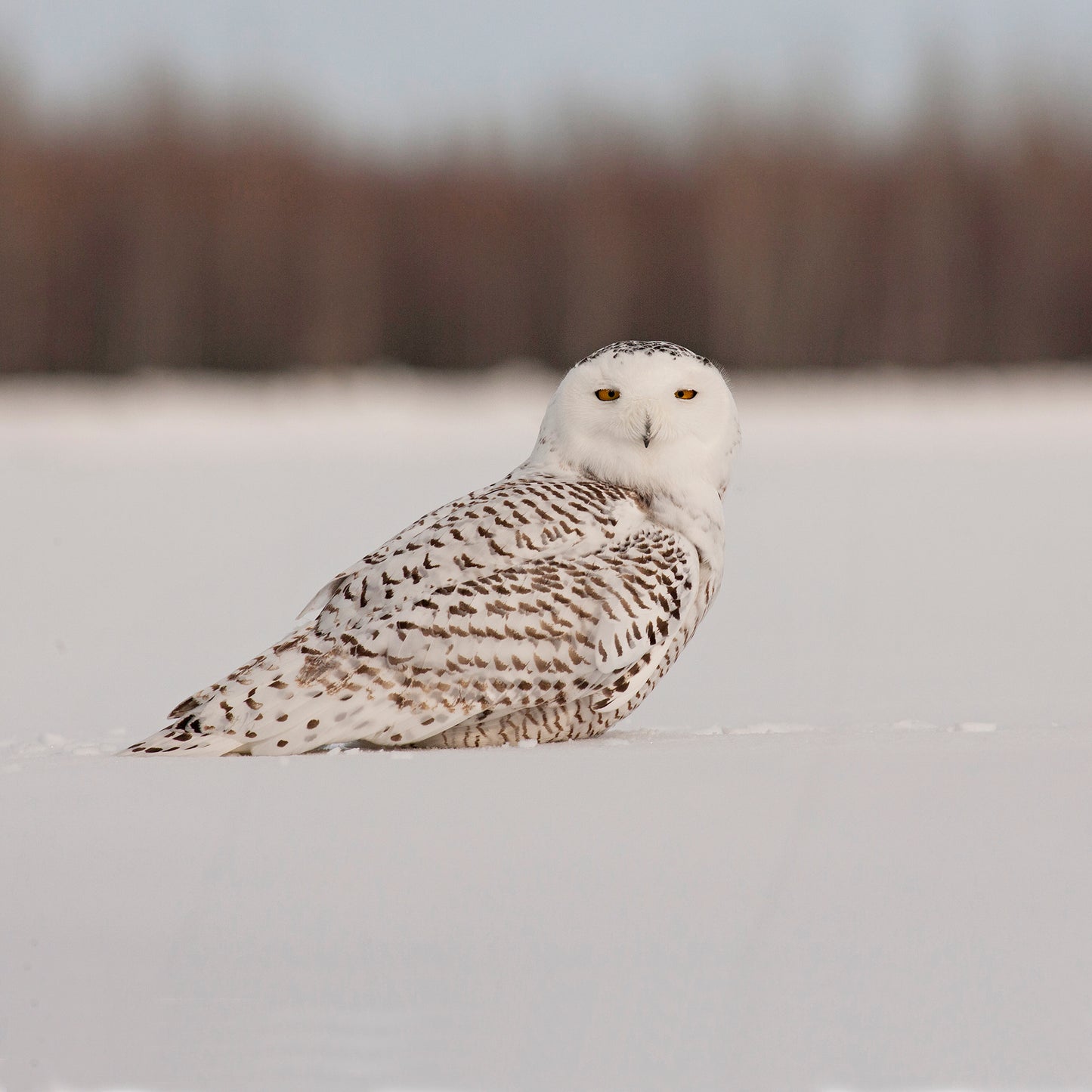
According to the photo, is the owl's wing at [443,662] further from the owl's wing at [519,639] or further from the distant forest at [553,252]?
the distant forest at [553,252]

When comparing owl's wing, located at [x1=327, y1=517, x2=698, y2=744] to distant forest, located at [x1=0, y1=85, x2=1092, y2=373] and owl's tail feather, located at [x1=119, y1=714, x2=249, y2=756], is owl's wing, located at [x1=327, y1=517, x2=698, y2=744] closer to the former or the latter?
owl's tail feather, located at [x1=119, y1=714, x2=249, y2=756]

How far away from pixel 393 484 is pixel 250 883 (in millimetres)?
7286

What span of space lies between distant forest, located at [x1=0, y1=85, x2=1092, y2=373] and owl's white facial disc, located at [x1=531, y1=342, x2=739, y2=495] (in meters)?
14.9

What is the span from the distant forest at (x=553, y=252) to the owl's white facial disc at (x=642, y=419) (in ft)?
48.8

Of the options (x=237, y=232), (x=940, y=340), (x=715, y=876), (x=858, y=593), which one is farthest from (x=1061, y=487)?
(x=237, y=232)

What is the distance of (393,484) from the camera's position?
386 inches

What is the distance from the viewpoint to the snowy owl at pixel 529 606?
10.9 ft

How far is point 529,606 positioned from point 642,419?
54cm

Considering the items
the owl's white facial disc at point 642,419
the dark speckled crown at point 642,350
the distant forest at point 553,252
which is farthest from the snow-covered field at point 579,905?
the distant forest at point 553,252

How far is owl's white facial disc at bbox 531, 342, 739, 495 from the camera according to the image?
12.1 ft

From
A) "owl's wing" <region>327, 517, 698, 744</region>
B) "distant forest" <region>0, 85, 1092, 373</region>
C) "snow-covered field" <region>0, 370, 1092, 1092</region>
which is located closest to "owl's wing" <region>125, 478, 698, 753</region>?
"owl's wing" <region>327, 517, 698, 744</region>

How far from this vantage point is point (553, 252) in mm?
19719

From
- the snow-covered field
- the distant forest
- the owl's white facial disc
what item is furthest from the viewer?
the distant forest

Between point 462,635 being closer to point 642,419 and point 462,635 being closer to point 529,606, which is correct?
point 529,606
